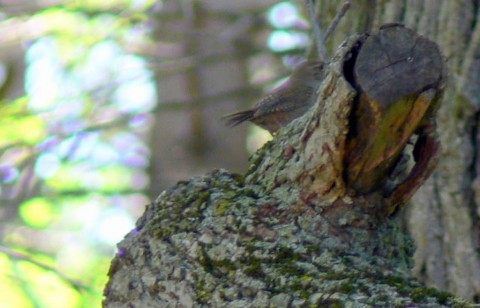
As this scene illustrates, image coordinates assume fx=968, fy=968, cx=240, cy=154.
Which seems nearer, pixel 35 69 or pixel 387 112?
pixel 387 112

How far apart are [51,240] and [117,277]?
5.77 meters

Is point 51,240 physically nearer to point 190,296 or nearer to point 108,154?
point 108,154

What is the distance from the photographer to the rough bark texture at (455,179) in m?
3.54

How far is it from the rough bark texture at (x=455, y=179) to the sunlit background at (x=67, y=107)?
1709 mm

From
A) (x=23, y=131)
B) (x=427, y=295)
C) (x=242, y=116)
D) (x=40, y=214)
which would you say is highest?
(x=40, y=214)

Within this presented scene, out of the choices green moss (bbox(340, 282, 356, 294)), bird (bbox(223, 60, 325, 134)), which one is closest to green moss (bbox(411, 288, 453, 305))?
green moss (bbox(340, 282, 356, 294))

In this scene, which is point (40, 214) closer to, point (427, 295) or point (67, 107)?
point (67, 107)

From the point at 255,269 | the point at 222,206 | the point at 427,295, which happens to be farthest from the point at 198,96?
the point at 427,295

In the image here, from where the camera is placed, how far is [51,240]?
8.18m

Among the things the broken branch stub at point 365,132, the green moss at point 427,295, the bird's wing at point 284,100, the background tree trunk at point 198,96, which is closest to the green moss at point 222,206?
the broken branch stub at point 365,132

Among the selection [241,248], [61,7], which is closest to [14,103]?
[61,7]

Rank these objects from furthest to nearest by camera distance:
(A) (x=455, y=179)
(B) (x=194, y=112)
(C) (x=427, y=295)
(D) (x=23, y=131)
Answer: (B) (x=194, y=112)
(D) (x=23, y=131)
(A) (x=455, y=179)
(C) (x=427, y=295)

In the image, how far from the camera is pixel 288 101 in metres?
3.61

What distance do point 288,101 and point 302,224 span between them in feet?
4.00
